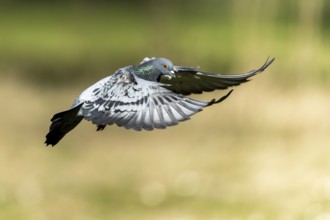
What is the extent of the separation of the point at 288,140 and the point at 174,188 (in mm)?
2132

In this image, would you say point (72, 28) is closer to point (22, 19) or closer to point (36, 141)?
point (22, 19)

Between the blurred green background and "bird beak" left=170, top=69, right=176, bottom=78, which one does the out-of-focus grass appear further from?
"bird beak" left=170, top=69, right=176, bottom=78

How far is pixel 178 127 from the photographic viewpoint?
13.6 metres

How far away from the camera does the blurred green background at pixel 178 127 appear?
33.2ft

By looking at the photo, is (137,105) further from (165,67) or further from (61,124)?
(61,124)

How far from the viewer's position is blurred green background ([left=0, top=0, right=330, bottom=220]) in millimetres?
10125

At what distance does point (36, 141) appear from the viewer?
12.6 meters

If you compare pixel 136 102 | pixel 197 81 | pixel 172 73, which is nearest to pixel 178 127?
pixel 197 81

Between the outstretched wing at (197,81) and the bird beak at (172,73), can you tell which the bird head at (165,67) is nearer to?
the bird beak at (172,73)

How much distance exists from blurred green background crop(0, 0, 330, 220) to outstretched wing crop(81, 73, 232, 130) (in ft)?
14.2

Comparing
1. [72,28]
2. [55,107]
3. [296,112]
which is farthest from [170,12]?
[296,112]

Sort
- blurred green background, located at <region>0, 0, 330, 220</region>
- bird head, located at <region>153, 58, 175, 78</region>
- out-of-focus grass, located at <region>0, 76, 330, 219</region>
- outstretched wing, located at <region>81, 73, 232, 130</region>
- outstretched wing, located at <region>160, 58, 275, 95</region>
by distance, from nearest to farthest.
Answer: outstretched wing, located at <region>81, 73, 232, 130</region> < bird head, located at <region>153, 58, 175, 78</region> < outstretched wing, located at <region>160, 58, 275, 95</region> < out-of-focus grass, located at <region>0, 76, 330, 219</region> < blurred green background, located at <region>0, 0, 330, 220</region>

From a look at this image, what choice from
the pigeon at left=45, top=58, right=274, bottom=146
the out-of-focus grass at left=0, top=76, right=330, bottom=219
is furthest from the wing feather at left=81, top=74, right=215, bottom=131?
the out-of-focus grass at left=0, top=76, right=330, bottom=219

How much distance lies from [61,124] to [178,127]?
9213 millimetres
